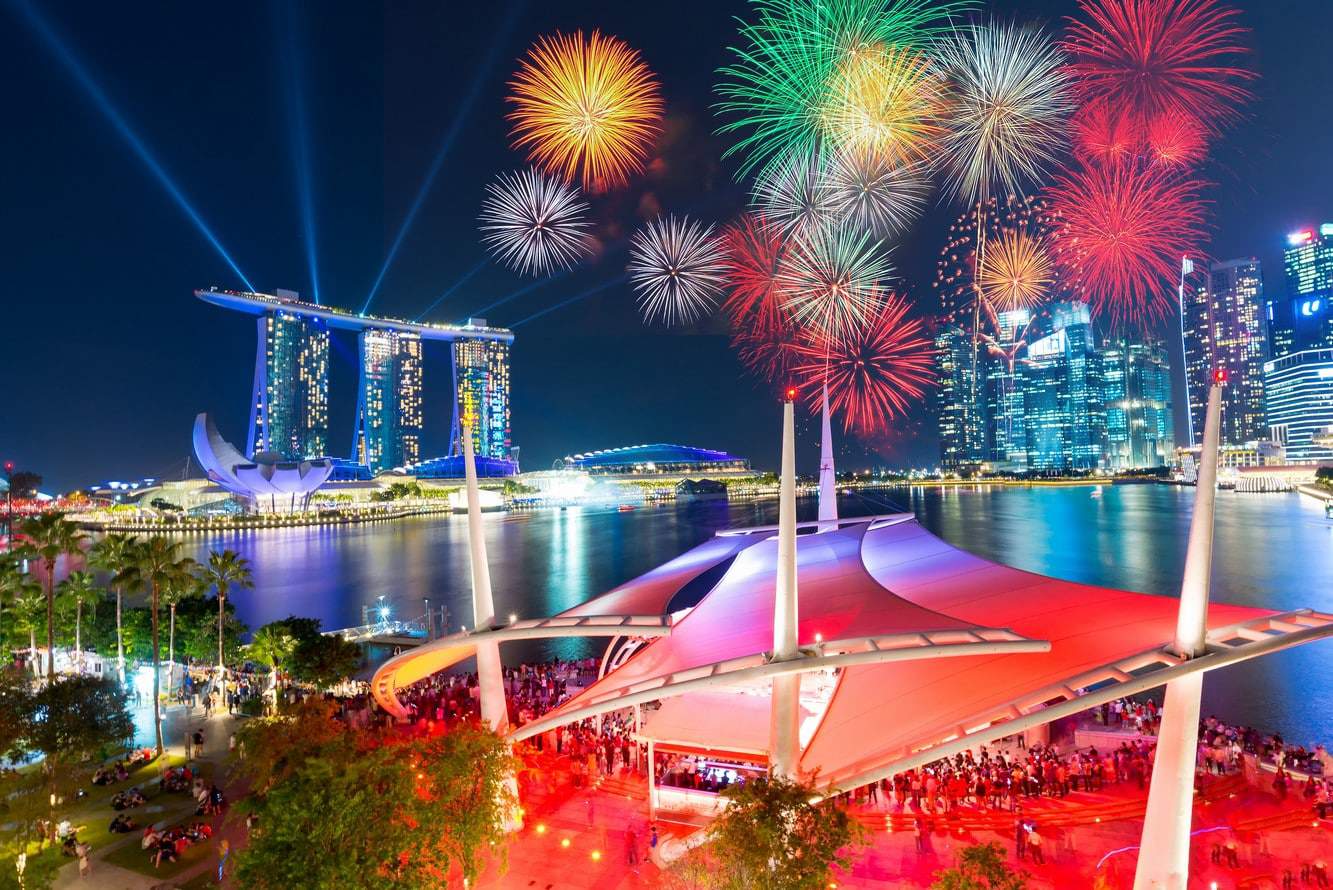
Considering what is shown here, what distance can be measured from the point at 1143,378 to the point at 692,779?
18988 centimetres

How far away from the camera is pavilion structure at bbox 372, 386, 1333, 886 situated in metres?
9.26

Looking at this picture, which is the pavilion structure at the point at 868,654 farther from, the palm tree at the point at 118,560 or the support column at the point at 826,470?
the palm tree at the point at 118,560

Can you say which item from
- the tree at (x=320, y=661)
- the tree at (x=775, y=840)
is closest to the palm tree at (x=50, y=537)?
the tree at (x=320, y=661)

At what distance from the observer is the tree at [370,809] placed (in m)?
7.97

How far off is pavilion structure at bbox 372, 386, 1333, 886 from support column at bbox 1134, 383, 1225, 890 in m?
0.05

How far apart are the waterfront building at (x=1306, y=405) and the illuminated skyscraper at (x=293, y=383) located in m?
192

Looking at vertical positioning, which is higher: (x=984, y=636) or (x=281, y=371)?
(x=281, y=371)

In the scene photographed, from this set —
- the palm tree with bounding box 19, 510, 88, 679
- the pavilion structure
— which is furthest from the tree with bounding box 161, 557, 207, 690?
the pavilion structure

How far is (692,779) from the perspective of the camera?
13195 mm

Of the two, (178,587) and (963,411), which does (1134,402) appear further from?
(178,587)

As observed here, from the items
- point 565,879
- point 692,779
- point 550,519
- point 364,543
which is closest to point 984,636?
point 692,779

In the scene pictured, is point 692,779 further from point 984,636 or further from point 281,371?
point 281,371

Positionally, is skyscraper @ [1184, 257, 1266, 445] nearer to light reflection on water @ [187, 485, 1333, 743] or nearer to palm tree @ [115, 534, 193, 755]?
light reflection on water @ [187, 485, 1333, 743]

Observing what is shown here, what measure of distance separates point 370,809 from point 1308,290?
213739mm
